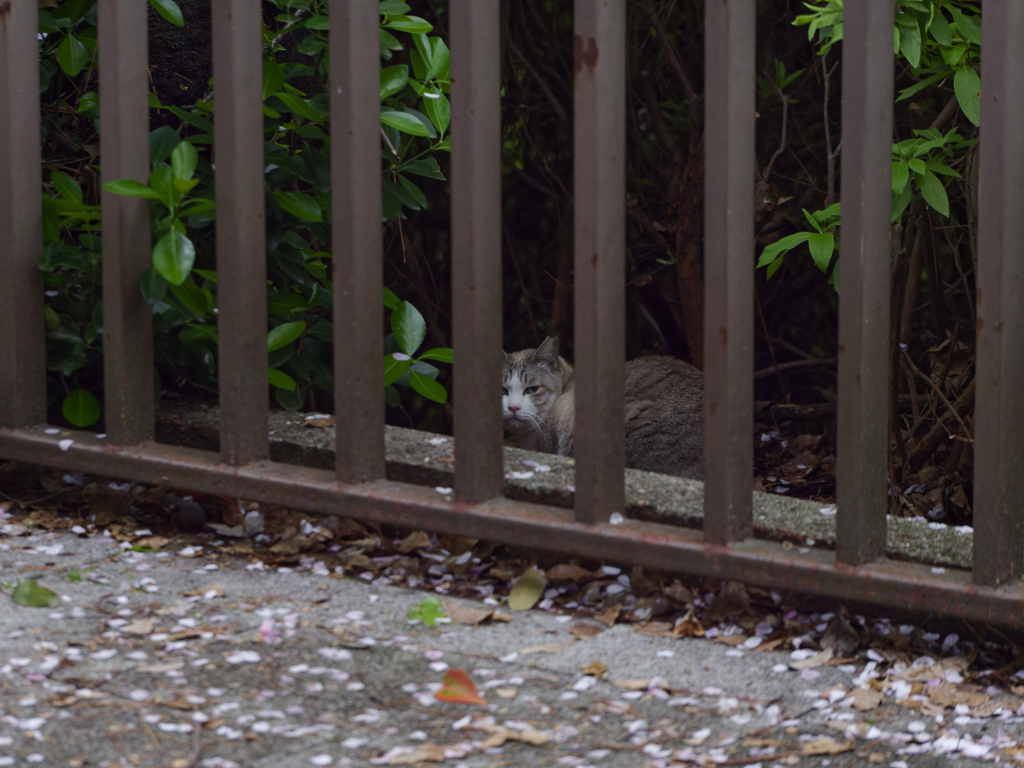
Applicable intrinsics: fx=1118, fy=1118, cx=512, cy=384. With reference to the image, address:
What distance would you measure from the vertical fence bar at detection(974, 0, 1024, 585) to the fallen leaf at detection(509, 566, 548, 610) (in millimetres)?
766

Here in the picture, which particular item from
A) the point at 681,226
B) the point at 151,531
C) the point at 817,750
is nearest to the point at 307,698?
the point at 817,750

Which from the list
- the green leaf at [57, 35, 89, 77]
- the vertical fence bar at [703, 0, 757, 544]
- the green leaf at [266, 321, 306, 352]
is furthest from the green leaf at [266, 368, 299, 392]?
the vertical fence bar at [703, 0, 757, 544]

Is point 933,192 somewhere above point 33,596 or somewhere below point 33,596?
above

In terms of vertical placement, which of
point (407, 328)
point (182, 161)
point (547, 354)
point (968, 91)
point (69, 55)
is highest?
point (69, 55)

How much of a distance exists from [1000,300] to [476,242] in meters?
0.82

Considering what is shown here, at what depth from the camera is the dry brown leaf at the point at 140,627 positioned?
1.82 metres

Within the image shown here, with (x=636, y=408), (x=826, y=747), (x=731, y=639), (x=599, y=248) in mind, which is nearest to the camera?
(x=826, y=747)

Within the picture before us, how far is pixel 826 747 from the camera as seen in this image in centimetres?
152

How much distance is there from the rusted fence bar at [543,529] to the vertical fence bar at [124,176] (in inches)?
7.1

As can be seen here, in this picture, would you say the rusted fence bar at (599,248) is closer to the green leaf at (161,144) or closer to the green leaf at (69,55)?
the green leaf at (161,144)

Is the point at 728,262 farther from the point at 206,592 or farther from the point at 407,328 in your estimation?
the point at 206,592

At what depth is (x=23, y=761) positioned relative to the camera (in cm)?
140

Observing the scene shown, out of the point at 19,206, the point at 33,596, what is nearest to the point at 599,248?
the point at 33,596

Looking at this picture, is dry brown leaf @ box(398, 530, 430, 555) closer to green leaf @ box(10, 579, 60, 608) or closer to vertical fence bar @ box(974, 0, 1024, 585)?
green leaf @ box(10, 579, 60, 608)
